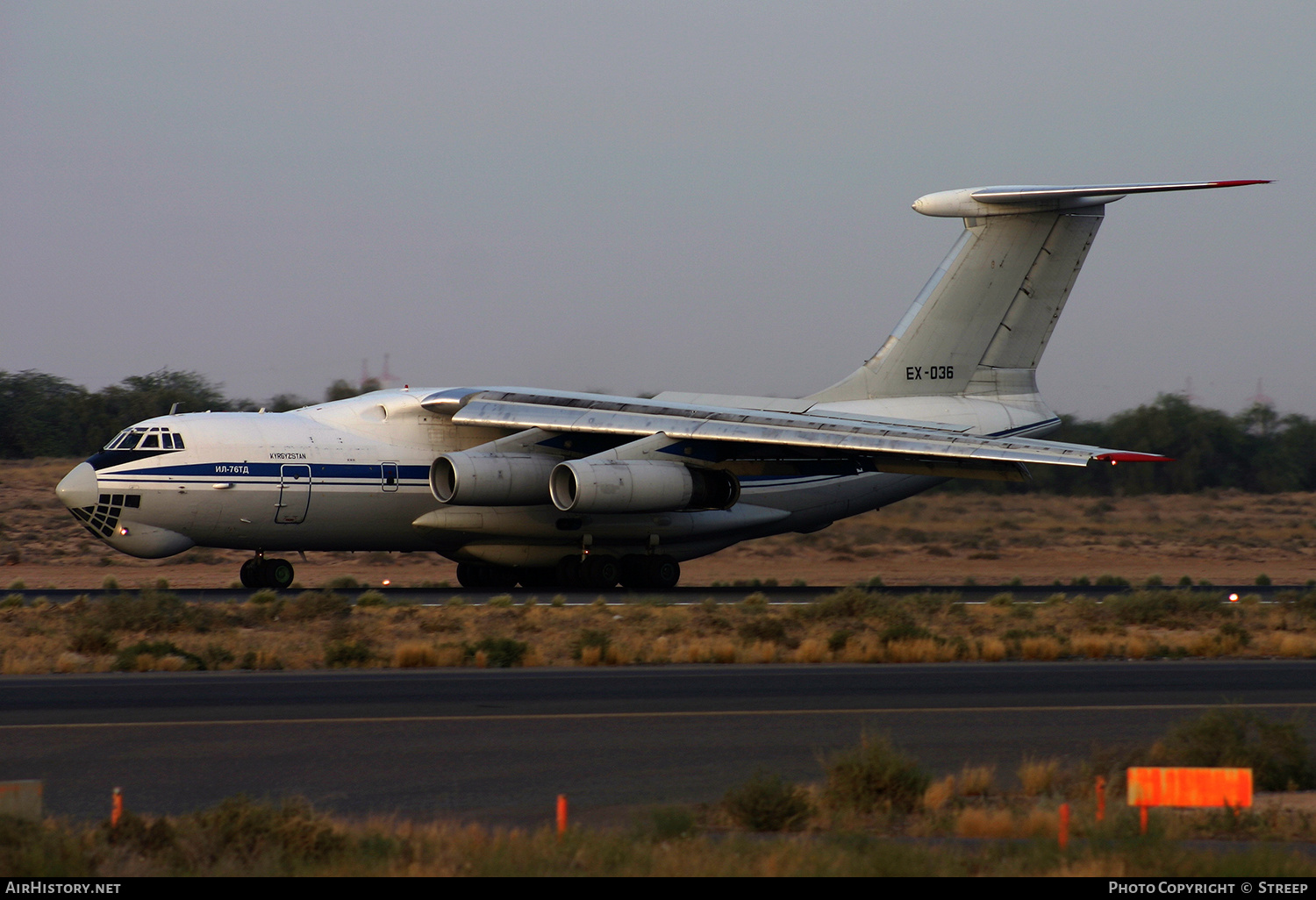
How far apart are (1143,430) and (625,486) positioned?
32.0 metres

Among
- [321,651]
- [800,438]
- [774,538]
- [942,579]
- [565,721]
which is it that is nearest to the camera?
[565,721]

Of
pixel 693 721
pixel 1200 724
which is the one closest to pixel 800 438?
pixel 693 721

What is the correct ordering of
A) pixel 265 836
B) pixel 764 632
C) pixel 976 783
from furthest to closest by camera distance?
pixel 764 632
pixel 976 783
pixel 265 836

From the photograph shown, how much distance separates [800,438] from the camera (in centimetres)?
2341

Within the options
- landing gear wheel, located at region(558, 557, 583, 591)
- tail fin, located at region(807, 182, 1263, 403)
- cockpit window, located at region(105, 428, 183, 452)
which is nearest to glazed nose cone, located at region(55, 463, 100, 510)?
cockpit window, located at region(105, 428, 183, 452)

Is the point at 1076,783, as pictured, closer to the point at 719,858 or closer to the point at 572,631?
the point at 719,858

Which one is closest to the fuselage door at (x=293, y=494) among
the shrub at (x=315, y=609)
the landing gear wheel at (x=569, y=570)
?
the landing gear wheel at (x=569, y=570)

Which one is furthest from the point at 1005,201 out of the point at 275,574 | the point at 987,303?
the point at 275,574

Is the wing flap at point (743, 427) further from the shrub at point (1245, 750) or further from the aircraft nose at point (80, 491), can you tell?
the shrub at point (1245, 750)

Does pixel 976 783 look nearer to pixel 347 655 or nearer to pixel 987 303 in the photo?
pixel 347 655

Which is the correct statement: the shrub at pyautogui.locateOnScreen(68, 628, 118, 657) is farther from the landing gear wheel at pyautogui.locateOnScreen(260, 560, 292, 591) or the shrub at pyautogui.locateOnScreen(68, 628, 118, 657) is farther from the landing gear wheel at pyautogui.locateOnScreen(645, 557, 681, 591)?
the landing gear wheel at pyautogui.locateOnScreen(645, 557, 681, 591)

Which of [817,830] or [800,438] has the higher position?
[800,438]

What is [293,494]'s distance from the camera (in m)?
23.6

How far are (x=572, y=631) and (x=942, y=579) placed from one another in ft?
51.7
